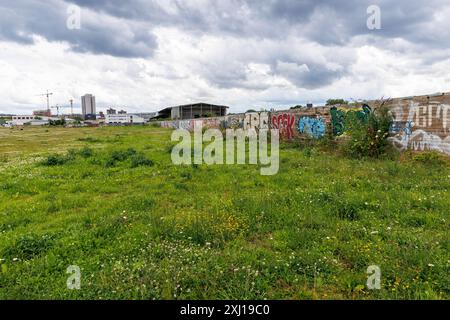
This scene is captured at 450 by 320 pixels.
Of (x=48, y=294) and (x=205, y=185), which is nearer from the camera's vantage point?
(x=48, y=294)

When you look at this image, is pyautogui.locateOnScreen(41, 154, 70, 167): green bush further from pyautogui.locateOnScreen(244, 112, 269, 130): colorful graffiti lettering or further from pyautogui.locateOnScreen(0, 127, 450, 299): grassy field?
pyautogui.locateOnScreen(244, 112, 269, 130): colorful graffiti lettering

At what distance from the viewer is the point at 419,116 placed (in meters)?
8.60

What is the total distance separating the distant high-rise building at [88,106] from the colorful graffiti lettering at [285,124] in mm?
129007

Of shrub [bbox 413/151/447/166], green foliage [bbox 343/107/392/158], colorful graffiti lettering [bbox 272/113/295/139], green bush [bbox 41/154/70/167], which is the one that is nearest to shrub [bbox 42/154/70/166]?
green bush [bbox 41/154/70/167]

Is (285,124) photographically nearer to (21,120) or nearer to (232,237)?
(232,237)

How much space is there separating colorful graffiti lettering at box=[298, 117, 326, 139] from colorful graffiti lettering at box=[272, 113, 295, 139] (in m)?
0.75

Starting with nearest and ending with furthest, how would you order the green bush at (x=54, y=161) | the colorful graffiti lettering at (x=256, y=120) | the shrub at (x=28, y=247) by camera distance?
Answer: the shrub at (x=28, y=247) < the green bush at (x=54, y=161) < the colorful graffiti lettering at (x=256, y=120)

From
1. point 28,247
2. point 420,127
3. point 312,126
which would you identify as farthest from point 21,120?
point 420,127

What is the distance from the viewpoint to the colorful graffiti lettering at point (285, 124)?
15932 mm

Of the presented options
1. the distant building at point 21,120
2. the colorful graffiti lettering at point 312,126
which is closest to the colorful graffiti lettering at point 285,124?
the colorful graffiti lettering at point 312,126

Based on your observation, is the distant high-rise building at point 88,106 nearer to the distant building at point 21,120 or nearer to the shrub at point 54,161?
the distant building at point 21,120
